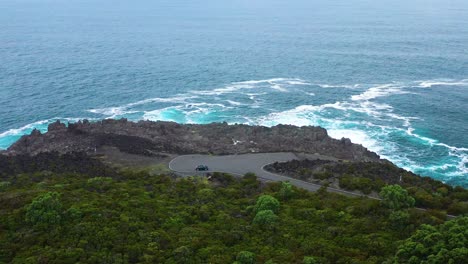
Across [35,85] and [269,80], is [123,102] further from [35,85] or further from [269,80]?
[269,80]

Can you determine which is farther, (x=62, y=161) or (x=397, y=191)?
(x=62, y=161)

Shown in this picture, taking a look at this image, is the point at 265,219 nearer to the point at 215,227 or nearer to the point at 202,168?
the point at 215,227

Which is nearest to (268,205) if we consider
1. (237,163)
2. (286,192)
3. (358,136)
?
(286,192)

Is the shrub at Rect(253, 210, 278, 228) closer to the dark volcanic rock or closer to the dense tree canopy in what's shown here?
the dense tree canopy

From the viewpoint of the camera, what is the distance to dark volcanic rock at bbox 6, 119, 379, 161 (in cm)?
8494

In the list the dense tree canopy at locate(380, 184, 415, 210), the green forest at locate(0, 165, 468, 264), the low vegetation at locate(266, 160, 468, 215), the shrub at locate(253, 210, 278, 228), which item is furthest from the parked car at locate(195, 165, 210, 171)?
the dense tree canopy at locate(380, 184, 415, 210)

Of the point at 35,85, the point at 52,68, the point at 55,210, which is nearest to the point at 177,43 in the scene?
the point at 52,68

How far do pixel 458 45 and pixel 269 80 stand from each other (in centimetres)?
8413

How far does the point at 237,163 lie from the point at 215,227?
28109 mm

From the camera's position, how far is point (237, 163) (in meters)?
76.4

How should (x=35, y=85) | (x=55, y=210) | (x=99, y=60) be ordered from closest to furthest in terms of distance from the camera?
1. (x=55, y=210)
2. (x=35, y=85)
3. (x=99, y=60)

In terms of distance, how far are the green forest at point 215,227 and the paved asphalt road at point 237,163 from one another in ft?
29.8

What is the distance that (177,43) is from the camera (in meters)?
198

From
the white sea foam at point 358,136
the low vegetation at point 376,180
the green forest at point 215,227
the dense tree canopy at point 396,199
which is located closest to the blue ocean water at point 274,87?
the white sea foam at point 358,136
